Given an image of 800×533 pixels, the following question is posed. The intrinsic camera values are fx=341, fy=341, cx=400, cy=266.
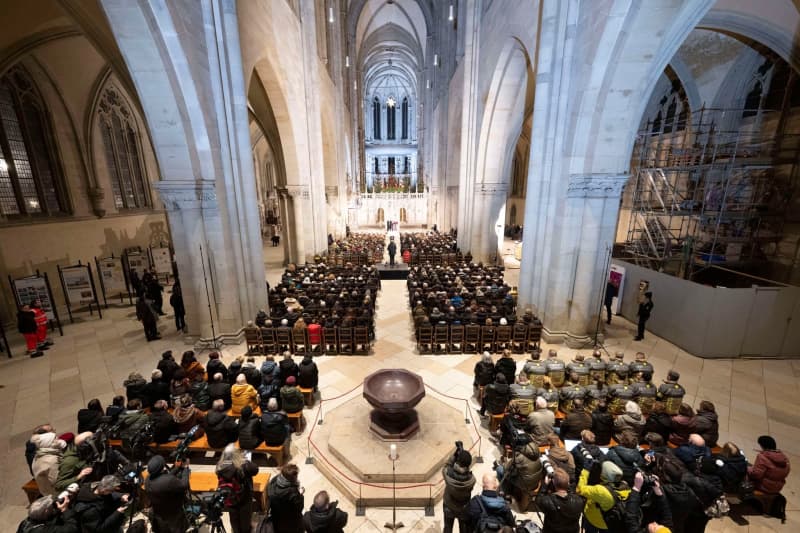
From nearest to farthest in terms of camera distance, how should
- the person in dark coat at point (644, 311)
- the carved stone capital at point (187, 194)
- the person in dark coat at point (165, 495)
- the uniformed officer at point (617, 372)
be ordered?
the person in dark coat at point (165, 495) → the uniformed officer at point (617, 372) → the carved stone capital at point (187, 194) → the person in dark coat at point (644, 311)

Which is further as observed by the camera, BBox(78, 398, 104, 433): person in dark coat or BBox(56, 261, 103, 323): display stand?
BBox(56, 261, 103, 323): display stand

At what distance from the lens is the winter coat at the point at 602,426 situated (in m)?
5.27

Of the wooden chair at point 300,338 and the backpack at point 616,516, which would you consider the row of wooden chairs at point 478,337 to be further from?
the backpack at point 616,516

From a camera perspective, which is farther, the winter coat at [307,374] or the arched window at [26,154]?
the arched window at [26,154]

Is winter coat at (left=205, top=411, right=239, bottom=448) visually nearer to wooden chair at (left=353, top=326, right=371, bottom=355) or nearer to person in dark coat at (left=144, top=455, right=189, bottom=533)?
person in dark coat at (left=144, top=455, right=189, bottom=533)

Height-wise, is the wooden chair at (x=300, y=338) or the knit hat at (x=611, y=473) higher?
the knit hat at (x=611, y=473)

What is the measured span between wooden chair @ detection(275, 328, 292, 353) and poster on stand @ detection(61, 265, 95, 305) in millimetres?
8172

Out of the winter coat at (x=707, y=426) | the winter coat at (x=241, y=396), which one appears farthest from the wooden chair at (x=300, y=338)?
the winter coat at (x=707, y=426)

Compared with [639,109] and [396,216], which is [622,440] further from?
[396,216]

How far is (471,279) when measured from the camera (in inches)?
557

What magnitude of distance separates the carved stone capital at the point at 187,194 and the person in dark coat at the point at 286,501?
7.85m

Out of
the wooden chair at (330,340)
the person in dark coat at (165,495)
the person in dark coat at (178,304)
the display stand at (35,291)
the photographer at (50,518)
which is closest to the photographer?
the photographer at (50,518)

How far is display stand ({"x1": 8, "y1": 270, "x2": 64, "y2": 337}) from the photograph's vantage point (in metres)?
10.2

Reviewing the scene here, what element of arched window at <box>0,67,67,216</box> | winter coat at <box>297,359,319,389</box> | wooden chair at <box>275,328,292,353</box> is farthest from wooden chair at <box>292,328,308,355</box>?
arched window at <box>0,67,67,216</box>
